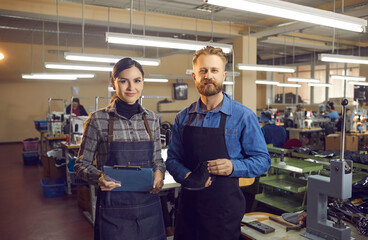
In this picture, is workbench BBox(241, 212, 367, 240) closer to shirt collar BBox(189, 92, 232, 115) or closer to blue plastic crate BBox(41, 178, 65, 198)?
shirt collar BBox(189, 92, 232, 115)

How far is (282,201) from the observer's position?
381 cm

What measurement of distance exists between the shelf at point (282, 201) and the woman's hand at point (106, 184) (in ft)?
8.19

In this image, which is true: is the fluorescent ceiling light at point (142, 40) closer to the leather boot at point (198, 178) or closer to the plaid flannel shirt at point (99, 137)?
the plaid flannel shirt at point (99, 137)

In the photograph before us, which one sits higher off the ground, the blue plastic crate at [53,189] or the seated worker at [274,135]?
the seated worker at [274,135]

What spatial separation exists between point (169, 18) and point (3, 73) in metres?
6.98

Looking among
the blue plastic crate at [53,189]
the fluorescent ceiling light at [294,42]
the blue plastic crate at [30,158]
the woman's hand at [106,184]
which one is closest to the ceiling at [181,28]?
the fluorescent ceiling light at [294,42]

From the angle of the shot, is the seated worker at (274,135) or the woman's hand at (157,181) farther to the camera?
the seated worker at (274,135)

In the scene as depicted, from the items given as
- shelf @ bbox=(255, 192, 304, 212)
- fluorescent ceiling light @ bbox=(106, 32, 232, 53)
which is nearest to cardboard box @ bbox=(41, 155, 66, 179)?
fluorescent ceiling light @ bbox=(106, 32, 232, 53)

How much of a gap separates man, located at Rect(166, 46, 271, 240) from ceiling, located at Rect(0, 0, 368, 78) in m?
2.71

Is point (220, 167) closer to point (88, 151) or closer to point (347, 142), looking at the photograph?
point (88, 151)

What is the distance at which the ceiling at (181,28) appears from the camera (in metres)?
6.69

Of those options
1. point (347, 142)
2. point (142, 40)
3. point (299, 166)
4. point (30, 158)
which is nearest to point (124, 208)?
point (299, 166)

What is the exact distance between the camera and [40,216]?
4.57 m

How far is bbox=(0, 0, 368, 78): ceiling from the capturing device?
6691 mm
